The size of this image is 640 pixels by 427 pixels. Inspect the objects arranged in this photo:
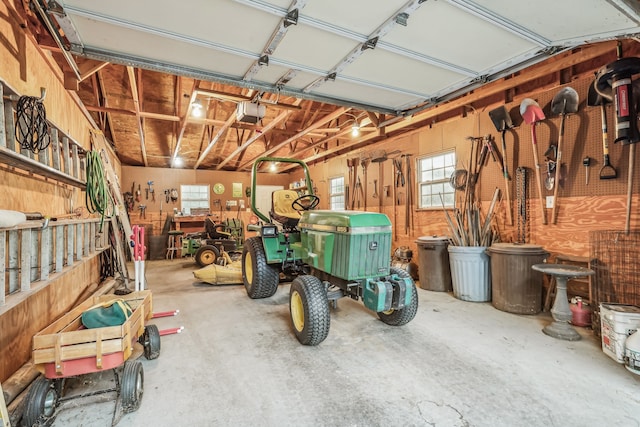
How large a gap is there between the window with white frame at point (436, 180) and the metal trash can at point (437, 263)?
0.73 metres

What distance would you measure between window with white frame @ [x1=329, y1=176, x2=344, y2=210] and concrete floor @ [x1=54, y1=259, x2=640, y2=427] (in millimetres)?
4654

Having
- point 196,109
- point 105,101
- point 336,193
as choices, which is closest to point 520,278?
point 336,193

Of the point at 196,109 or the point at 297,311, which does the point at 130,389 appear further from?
the point at 196,109

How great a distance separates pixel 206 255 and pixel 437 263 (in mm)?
4810

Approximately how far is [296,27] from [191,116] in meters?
4.07

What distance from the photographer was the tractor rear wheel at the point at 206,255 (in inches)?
253

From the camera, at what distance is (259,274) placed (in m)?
3.77

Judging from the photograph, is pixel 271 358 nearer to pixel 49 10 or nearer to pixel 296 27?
pixel 296 27

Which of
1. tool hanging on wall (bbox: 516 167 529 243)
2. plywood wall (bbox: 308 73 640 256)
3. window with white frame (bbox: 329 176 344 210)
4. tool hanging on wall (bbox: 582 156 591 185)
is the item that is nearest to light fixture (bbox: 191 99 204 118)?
window with white frame (bbox: 329 176 344 210)

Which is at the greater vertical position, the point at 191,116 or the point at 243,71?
the point at 191,116

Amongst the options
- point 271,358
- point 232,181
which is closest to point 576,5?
point 271,358

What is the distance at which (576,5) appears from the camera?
5.96 feet

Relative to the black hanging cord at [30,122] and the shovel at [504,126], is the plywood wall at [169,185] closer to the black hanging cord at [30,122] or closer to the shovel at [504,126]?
the black hanging cord at [30,122]

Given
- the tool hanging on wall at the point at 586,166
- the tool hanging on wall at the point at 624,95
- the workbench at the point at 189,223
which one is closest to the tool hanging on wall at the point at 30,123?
the tool hanging on wall at the point at 624,95
